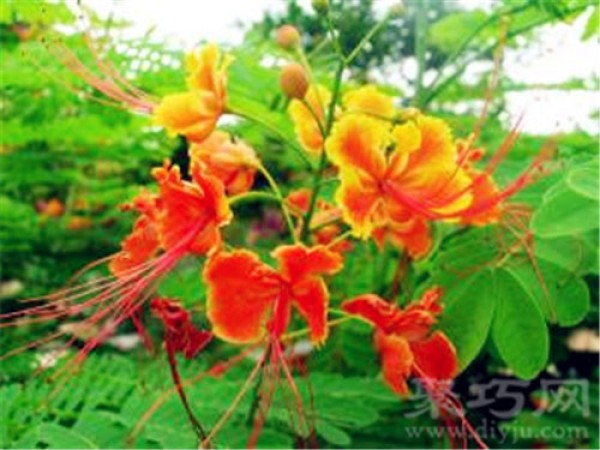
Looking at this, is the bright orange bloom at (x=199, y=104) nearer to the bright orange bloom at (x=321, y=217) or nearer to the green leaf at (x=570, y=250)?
the bright orange bloom at (x=321, y=217)

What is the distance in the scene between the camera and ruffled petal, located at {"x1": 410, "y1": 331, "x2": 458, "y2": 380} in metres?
1.34

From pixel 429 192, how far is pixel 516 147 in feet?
1.95

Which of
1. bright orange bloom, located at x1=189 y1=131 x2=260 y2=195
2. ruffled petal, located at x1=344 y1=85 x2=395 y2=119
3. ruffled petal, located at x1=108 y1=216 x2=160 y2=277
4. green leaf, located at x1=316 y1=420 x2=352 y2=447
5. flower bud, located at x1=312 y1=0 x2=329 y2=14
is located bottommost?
green leaf, located at x1=316 y1=420 x2=352 y2=447

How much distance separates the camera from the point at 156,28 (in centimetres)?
188

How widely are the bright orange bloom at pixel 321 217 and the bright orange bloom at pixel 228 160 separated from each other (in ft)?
0.22

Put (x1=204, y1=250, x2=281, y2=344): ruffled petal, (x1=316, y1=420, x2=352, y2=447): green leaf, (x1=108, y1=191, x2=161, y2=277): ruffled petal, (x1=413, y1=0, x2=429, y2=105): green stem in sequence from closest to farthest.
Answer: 1. (x1=204, y1=250, x2=281, y2=344): ruffled petal
2. (x1=108, y1=191, x2=161, y2=277): ruffled petal
3. (x1=316, y1=420, x2=352, y2=447): green leaf
4. (x1=413, y1=0, x2=429, y2=105): green stem

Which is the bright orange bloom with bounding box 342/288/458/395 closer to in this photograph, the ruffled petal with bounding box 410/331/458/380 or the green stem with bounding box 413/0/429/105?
the ruffled petal with bounding box 410/331/458/380

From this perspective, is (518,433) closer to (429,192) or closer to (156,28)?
(429,192)

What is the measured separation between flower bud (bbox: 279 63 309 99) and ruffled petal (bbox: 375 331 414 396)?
1.07 feet

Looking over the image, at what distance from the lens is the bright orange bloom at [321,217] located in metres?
1.35

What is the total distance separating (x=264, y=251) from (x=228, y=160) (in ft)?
1.25

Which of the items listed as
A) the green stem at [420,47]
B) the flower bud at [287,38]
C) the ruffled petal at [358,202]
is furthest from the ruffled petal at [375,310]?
the green stem at [420,47]

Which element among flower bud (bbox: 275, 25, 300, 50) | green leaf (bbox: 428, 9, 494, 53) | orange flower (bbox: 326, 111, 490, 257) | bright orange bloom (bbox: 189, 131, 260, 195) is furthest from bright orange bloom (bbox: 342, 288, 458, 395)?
green leaf (bbox: 428, 9, 494, 53)

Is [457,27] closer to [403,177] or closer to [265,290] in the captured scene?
[403,177]
